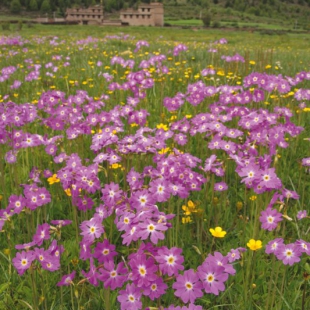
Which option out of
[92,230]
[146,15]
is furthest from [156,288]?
[146,15]

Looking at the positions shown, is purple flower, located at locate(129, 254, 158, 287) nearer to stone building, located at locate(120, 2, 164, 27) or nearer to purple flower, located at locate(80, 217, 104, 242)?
purple flower, located at locate(80, 217, 104, 242)

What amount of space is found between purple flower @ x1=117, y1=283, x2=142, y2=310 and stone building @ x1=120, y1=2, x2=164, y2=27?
107 meters

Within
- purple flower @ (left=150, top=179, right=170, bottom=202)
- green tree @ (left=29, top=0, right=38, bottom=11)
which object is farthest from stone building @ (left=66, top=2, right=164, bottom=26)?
purple flower @ (left=150, top=179, right=170, bottom=202)

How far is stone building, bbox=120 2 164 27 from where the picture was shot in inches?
4134

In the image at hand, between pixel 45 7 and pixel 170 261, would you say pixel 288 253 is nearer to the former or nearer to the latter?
pixel 170 261

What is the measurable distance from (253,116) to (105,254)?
2.10m

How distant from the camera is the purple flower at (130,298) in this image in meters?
1.70

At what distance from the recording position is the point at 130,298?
172cm

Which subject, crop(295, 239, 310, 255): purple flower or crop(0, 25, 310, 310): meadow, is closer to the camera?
crop(0, 25, 310, 310): meadow

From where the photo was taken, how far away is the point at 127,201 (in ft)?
6.91

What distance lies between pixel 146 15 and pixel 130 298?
379 ft

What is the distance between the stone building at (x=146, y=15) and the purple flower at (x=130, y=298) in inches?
4199

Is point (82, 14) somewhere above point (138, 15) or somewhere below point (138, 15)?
above

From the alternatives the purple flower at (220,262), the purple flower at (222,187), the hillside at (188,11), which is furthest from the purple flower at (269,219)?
the hillside at (188,11)
